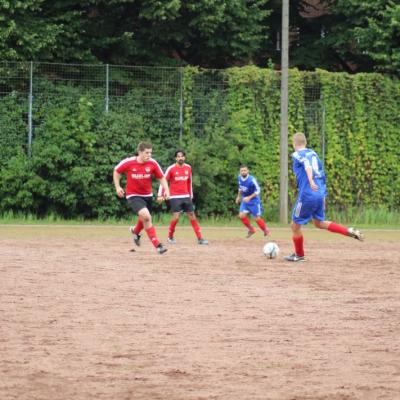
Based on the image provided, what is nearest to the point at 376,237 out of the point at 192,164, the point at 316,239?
the point at 316,239

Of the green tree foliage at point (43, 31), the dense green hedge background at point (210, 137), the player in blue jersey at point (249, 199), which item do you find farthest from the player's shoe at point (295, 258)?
the green tree foliage at point (43, 31)

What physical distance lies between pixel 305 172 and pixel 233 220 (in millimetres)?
12990

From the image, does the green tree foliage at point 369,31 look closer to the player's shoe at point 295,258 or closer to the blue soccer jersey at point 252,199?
A: the blue soccer jersey at point 252,199

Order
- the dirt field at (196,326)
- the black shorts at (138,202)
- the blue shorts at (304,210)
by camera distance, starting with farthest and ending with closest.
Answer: the black shorts at (138,202)
the blue shorts at (304,210)
the dirt field at (196,326)

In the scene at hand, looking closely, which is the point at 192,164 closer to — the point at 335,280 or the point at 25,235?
the point at 25,235

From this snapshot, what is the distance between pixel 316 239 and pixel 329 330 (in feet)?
45.4

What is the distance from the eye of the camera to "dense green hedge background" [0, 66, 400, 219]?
94.3ft

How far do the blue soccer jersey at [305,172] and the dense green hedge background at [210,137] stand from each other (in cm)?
1184

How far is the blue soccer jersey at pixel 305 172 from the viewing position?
17.2 metres

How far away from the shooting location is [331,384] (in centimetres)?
761

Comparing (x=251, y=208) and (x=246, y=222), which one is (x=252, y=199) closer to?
(x=251, y=208)

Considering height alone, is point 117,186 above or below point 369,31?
below

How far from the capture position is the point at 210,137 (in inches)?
1205

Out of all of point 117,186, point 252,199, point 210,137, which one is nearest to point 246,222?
point 252,199
